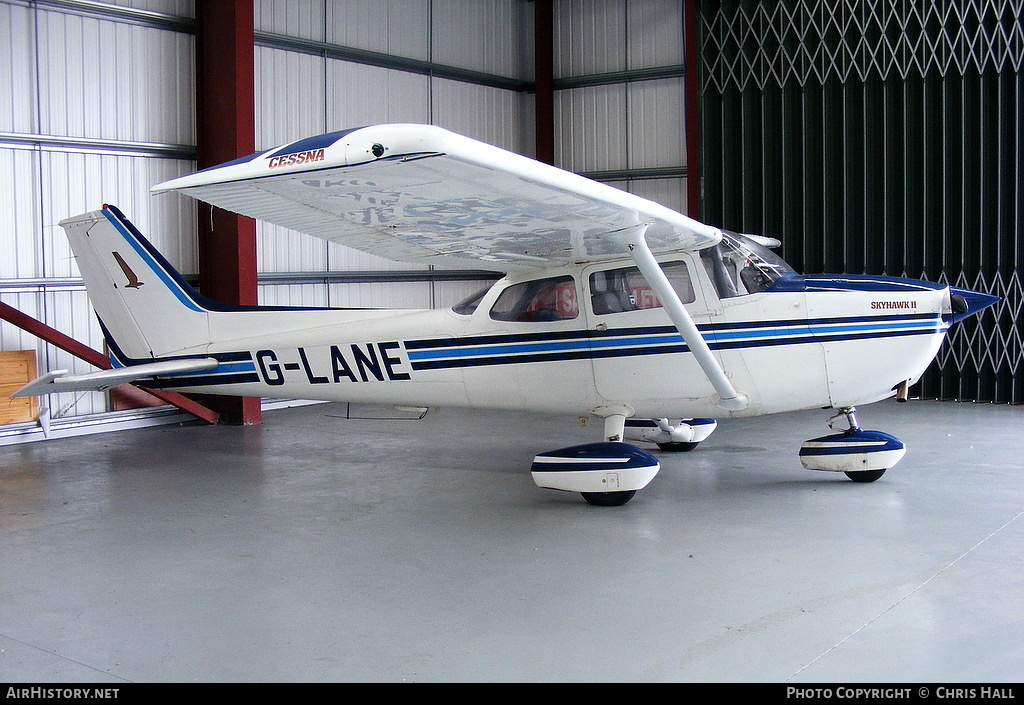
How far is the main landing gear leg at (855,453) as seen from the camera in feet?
23.7

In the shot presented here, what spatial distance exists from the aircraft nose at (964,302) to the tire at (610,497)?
2.75 meters

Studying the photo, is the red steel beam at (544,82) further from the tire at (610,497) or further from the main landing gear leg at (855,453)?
the tire at (610,497)

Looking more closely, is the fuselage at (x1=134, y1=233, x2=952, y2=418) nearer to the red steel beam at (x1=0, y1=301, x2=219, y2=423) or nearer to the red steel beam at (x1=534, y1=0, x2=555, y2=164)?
the red steel beam at (x1=0, y1=301, x2=219, y2=423)

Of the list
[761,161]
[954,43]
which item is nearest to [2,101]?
[761,161]

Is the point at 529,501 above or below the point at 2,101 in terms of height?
below

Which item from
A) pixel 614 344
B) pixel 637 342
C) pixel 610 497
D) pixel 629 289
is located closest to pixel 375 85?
pixel 629 289

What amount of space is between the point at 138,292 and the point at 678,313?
193 inches

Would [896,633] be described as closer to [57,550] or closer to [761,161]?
[57,550]

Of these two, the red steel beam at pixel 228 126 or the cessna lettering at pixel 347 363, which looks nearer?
the cessna lettering at pixel 347 363

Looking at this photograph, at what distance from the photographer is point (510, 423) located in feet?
37.2

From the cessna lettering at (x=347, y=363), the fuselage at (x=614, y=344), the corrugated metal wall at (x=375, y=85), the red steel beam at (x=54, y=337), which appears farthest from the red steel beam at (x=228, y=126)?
the cessna lettering at (x=347, y=363)

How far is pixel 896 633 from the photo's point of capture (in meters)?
4.20

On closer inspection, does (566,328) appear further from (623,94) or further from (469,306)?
(623,94)

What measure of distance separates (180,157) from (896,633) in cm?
1045
